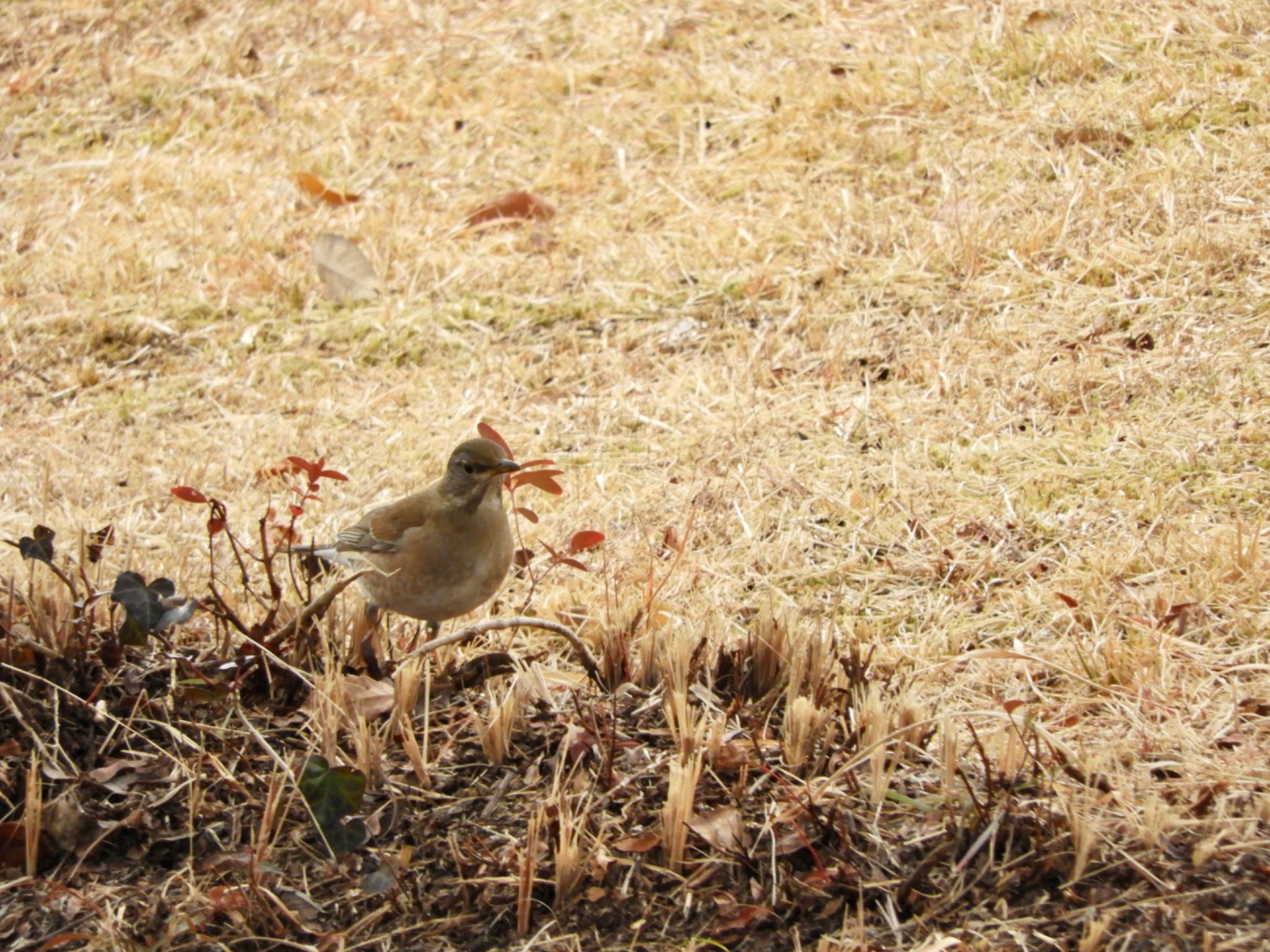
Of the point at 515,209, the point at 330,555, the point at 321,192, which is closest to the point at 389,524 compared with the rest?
the point at 330,555

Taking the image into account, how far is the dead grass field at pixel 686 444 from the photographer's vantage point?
108 inches

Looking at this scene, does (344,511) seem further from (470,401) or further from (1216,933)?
(1216,933)

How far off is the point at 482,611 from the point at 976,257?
287 centimetres

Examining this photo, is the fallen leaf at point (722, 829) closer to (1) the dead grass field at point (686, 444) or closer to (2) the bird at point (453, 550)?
A: (1) the dead grass field at point (686, 444)

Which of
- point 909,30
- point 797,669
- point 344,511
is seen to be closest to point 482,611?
point 344,511

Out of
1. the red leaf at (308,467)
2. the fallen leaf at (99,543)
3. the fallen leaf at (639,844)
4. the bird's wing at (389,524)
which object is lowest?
the bird's wing at (389,524)

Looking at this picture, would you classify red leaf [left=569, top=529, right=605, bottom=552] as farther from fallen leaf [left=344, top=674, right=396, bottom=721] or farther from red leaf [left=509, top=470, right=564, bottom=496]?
fallen leaf [left=344, top=674, right=396, bottom=721]

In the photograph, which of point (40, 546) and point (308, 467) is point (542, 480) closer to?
point (308, 467)

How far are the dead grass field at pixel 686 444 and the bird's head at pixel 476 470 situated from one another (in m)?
0.46

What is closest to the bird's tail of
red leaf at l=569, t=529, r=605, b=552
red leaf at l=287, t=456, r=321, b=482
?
red leaf at l=287, t=456, r=321, b=482

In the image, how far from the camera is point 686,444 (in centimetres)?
541

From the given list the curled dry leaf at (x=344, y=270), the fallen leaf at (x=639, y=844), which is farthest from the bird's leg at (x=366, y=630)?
the curled dry leaf at (x=344, y=270)

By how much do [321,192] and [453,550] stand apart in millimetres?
4303

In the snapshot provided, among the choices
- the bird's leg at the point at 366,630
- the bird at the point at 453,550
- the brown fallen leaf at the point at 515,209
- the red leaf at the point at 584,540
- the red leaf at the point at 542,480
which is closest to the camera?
the red leaf at the point at 542,480
